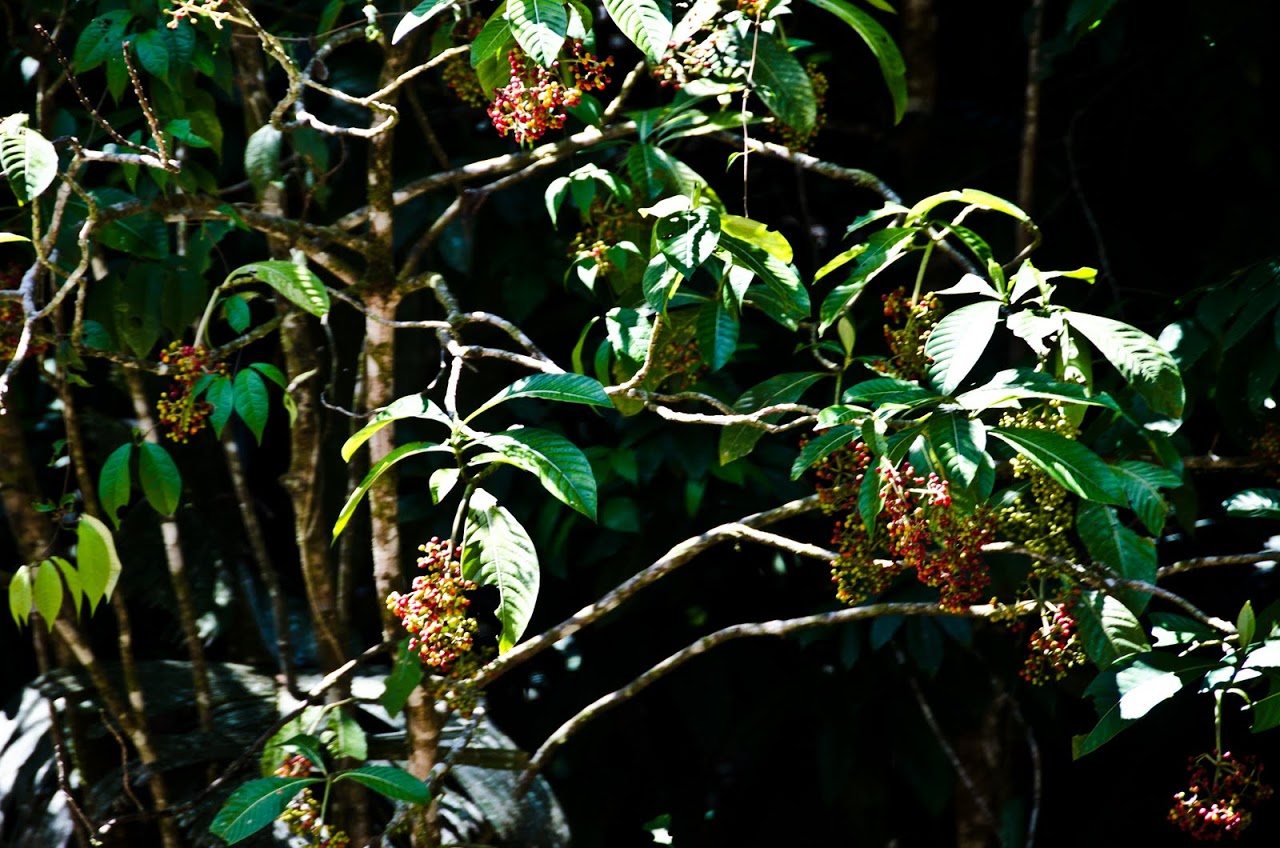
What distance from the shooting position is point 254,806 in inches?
59.4

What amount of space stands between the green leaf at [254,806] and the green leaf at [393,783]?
0.18 feet

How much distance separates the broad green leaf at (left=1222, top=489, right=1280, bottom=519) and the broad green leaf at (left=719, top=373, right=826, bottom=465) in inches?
22.4

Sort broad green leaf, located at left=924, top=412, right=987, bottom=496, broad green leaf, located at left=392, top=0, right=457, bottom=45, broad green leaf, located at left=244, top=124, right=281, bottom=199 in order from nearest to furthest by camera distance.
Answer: broad green leaf, located at left=924, top=412, right=987, bottom=496, broad green leaf, located at left=392, top=0, right=457, bottom=45, broad green leaf, located at left=244, top=124, right=281, bottom=199

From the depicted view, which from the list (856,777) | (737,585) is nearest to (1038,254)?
(737,585)

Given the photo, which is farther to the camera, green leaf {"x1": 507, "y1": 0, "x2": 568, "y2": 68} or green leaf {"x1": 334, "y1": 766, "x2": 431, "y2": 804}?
green leaf {"x1": 334, "y1": 766, "x2": 431, "y2": 804}

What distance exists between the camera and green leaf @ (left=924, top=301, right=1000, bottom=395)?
133cm

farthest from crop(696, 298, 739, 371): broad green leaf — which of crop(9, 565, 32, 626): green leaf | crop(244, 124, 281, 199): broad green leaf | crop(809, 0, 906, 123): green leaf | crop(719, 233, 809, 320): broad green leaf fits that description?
crop(9, 565, 32, 626): green leaf

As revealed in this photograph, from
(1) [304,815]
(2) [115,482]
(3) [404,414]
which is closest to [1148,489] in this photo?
(3) [404,414]

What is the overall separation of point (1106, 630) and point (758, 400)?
A: 1.68 ft

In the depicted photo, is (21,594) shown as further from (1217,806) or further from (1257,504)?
(1257,504)

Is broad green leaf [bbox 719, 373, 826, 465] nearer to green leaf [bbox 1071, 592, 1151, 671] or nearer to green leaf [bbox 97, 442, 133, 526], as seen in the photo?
green leaf [bbox 1071, 592, 1151, 671]

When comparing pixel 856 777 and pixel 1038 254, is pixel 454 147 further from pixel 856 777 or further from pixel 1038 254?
pixel 856 777

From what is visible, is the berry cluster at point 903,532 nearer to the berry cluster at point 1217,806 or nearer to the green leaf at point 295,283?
the berry cluster at point 1217,806

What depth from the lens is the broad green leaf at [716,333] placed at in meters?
1.50
